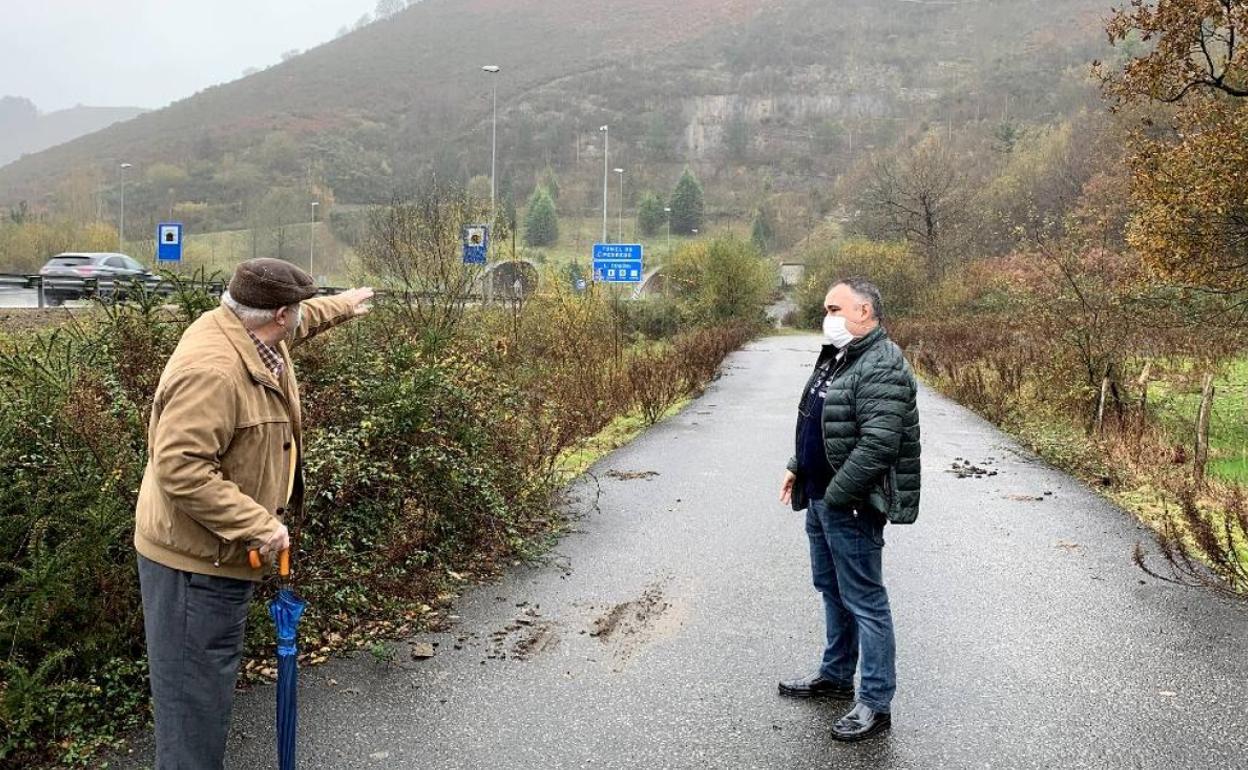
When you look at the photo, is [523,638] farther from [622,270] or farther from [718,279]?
[718,279]

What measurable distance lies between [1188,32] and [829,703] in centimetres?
1164

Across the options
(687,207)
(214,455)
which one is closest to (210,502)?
(214,455)

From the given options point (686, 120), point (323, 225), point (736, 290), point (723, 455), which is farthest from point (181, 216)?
point (686, 120)

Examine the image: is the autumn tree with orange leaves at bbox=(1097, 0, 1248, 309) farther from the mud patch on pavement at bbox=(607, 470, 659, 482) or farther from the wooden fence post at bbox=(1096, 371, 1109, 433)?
the mud patch on pavement at bbox=(607, 470, 659, 482)

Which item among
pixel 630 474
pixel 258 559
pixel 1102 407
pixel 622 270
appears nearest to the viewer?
pixel 258 559

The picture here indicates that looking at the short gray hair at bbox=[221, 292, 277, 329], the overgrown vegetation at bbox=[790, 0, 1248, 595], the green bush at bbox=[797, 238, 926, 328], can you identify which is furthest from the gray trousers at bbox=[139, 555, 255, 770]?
the green bush at bbox=[797, 238, 926, 328]

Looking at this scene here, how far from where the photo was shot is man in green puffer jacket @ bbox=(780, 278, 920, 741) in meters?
4.21

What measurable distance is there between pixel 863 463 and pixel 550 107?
573 ft

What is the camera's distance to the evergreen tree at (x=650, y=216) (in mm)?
129750

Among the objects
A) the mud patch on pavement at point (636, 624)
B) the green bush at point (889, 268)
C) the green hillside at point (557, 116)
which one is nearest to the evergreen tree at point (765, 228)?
the green hillside at point (557, 116)

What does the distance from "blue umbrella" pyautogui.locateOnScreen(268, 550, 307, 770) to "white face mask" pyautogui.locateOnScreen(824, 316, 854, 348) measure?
2387 mm

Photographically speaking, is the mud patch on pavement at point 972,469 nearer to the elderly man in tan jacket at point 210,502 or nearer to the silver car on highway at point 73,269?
the elderly man in tan jacket at point 210,502

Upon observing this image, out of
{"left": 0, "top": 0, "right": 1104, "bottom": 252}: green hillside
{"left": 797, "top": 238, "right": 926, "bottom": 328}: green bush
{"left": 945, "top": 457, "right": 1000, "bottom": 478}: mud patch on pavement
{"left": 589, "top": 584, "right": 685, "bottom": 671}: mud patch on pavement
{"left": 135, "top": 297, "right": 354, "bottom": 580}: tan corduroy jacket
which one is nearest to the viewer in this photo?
{"left": 135, "top": 297, "right": 354, "bottom": 580}: tan corduroy jacket

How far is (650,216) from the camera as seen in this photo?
12975 centimetres
